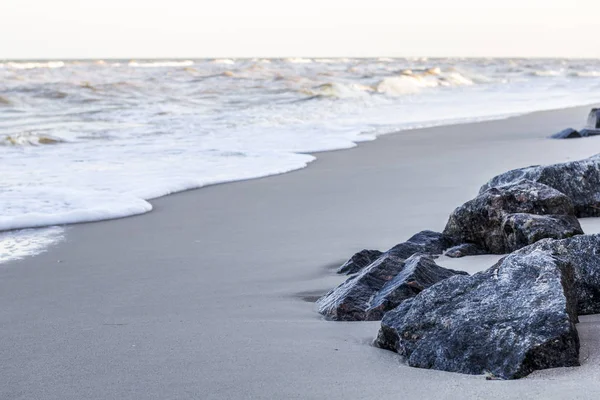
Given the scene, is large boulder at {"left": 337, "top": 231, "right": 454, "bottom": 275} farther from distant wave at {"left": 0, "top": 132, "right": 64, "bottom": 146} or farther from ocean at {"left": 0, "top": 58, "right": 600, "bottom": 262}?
distant wave at {"left": 0, "top": 132, "right": 64, "bottom": 146}

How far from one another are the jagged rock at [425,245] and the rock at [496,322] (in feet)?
3.95

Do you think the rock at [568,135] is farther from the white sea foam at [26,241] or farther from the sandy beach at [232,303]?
the white sea foam at [26,241]

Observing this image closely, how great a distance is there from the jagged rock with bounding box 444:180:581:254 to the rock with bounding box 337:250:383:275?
47cm

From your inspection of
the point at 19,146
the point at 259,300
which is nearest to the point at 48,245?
the point at 259,300

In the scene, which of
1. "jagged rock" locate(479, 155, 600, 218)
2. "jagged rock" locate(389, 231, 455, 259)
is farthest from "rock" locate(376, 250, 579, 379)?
"jagged rock" locate(479, 155, 600, 218)

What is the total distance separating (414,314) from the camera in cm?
279

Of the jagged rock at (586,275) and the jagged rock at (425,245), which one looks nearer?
the jagged rock at (586,275)

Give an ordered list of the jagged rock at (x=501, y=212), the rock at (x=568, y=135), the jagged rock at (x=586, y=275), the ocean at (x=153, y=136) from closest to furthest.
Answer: the jagged rock at (x=586, y=275) < the jagged rock at (x=501, y=212) < the ocean at (x=153, y=136) < the rock at (x=568, y=135)

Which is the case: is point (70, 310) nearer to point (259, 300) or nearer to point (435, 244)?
point (259, 300)

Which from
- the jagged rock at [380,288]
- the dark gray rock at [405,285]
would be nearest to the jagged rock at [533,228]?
the jagged rock at [380,288]

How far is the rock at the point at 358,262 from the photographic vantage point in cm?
414

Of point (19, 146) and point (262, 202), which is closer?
point (262, 202)

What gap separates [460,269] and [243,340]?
1.34 meters

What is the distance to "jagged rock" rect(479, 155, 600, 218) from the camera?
4789 mm
